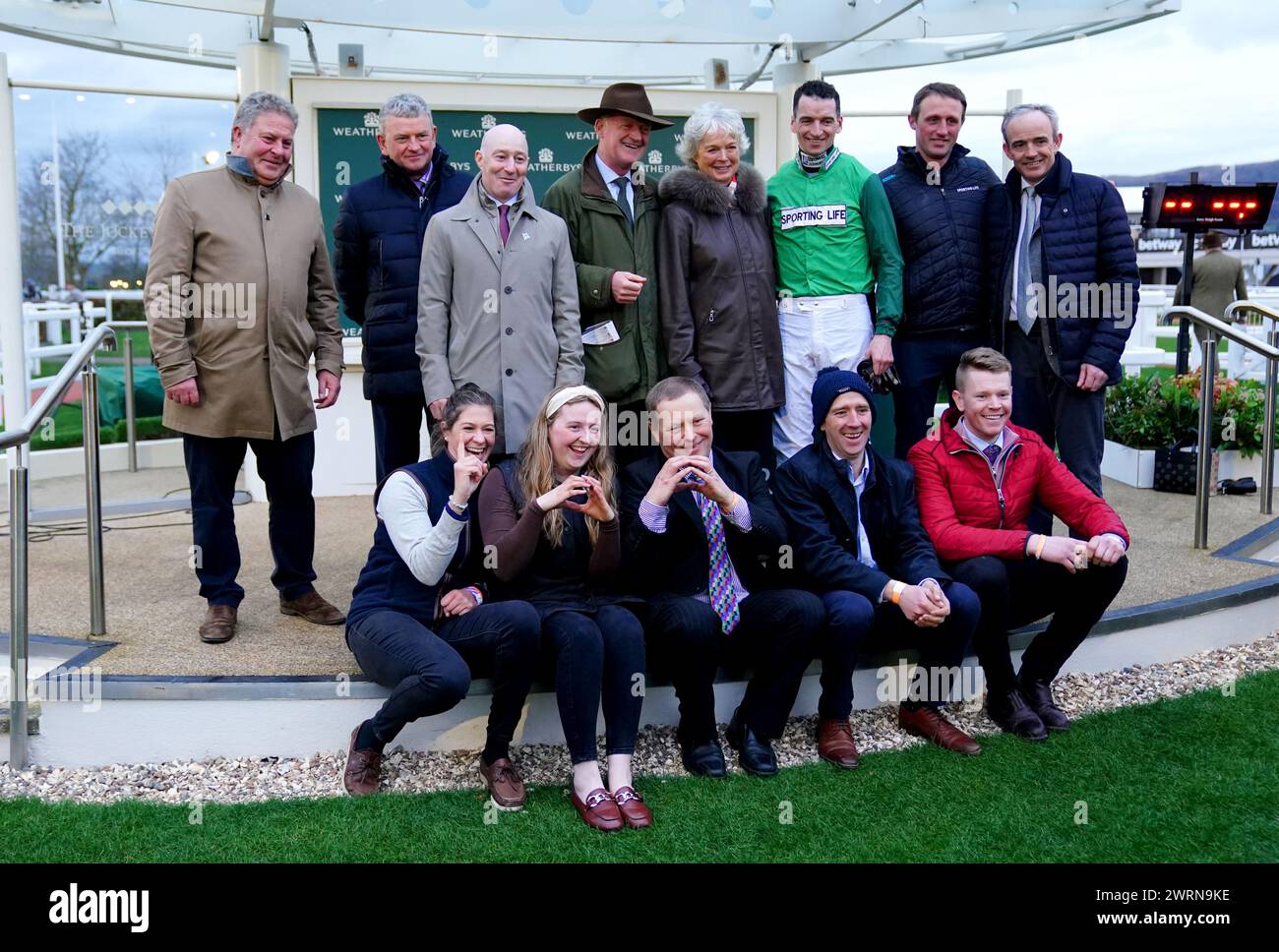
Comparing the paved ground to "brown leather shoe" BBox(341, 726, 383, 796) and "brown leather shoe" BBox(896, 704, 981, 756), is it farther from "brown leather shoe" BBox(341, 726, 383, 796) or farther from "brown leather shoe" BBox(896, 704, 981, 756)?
"brown leather shoe" BBox(896, 704, 981, 756)

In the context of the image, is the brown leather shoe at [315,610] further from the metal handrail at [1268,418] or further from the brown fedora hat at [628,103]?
the metal handrail at [1268,418]

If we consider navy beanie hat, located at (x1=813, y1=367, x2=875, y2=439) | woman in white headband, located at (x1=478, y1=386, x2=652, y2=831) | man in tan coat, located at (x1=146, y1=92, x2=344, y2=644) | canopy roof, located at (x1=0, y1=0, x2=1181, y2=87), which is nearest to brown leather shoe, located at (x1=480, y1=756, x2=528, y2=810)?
woman in white headband, located at (x1=478, y1=386, x2=652, y2=831)

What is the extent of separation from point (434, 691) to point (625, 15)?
16.7ft

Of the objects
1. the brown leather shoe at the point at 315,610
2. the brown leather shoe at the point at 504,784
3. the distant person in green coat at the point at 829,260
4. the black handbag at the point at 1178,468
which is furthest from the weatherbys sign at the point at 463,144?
the brown leather shoe at the point at 504,784

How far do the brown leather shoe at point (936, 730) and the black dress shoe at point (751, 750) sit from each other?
21.6 inches

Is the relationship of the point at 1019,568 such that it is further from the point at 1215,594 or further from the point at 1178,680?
the point at 1215,594

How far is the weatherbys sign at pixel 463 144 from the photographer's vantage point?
24.1 feet

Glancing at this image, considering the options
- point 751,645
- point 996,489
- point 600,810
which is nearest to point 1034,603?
point 996,489

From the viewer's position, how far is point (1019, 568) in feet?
14.8

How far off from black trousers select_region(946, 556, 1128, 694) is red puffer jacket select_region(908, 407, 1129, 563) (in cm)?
11

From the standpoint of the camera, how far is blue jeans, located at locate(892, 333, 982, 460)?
5051 millimetres

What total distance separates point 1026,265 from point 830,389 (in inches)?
49.2

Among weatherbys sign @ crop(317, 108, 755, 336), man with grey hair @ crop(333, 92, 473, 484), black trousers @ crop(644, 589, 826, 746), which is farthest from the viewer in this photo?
weatherbys sign @ crop(317, 108, 755, 336)

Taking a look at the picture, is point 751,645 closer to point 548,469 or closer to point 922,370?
point 548,469
